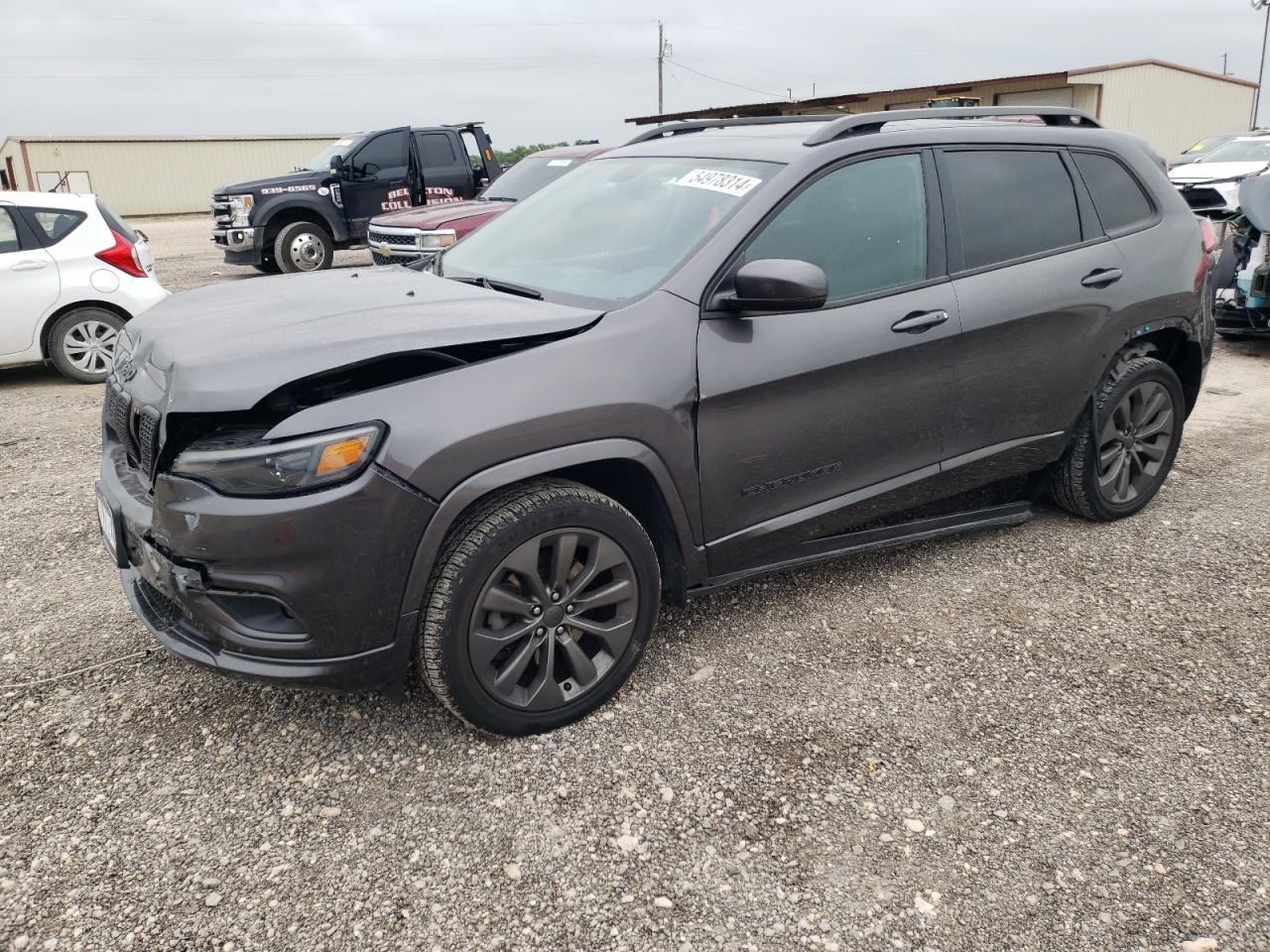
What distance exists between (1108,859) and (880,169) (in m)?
2.28

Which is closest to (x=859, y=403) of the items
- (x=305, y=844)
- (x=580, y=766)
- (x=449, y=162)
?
(x=580, y=766)

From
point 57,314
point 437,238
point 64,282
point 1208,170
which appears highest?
point 1208,170

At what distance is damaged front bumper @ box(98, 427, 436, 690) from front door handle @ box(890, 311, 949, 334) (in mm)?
1768

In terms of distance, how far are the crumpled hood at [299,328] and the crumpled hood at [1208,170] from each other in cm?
1238

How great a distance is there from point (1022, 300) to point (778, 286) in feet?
4.42

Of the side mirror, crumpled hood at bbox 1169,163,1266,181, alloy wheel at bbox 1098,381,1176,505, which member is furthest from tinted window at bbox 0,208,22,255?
crumpled hood at bbox 1169,163,1266,181

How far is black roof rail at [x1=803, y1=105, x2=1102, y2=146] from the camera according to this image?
11.2ft

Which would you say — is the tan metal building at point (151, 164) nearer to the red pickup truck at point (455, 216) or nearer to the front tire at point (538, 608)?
the red pickup truck at point (455, 216)

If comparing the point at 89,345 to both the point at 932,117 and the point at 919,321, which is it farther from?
the point at 919,321

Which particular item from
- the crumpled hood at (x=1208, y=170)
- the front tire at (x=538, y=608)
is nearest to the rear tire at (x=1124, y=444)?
the front tire at (x=538, y=608)

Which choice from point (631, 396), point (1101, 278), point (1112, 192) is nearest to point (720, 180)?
point (631, 396)

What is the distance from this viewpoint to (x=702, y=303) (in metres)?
3.00

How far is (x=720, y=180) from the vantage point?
3.36 meters

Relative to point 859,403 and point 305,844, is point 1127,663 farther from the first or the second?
point 305,844
